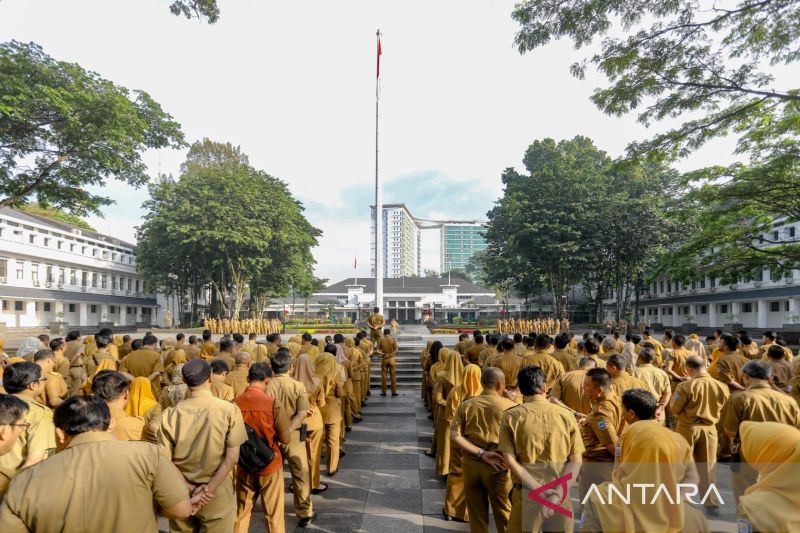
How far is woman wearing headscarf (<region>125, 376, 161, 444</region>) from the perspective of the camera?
384 centimetres

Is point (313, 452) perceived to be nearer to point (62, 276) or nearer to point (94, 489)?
point (94, 489)

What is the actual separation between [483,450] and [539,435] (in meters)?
0.58

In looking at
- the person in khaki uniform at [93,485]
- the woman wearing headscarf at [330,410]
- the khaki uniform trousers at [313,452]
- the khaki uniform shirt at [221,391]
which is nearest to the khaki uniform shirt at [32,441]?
the person in khaki uniform at [93,485]

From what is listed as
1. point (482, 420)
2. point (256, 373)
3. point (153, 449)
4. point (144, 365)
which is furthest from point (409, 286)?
point (153, 449)

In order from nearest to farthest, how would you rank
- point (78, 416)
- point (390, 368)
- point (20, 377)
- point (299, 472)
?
point (78, 416) → point (20, 377) → point (299, 472) → point (390, 368)

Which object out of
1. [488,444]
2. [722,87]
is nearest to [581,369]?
[488,444]

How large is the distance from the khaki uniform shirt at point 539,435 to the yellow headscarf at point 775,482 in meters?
1.18

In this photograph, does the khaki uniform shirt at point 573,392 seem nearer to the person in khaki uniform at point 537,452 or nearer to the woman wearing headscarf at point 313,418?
the person in khaki uniform at point 537,452

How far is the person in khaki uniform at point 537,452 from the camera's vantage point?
10.5ft

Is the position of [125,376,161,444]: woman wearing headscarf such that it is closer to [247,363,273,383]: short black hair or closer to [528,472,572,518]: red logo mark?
[247,363,273,383]: short black hair

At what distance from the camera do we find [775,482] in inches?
78.6

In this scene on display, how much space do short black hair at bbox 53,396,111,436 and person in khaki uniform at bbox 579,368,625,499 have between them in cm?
363

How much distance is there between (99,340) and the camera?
7.46 m

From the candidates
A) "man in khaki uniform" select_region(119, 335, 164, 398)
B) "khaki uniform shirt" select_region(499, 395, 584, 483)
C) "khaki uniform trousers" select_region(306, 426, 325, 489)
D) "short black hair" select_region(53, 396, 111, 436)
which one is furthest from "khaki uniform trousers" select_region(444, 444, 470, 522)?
"man in khaki uniform" select_region(119, 335, 164, 398)
